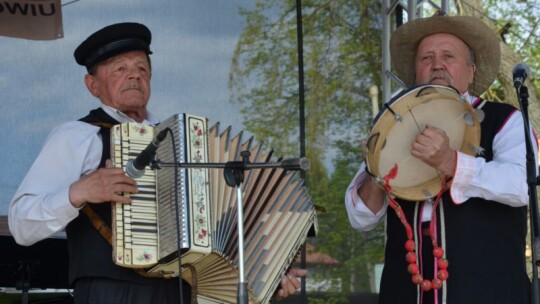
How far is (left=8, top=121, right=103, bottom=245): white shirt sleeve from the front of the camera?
2867 mm

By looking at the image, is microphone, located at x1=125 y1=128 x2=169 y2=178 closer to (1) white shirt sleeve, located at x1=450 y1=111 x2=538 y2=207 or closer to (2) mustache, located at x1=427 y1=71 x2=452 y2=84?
(1) white shirt sleeve, located at x1=450 y1=111 x2=538 y2=207

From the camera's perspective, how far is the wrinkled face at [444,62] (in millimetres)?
3141

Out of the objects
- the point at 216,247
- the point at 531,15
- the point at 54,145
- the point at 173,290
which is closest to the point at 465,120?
the point at 216,247

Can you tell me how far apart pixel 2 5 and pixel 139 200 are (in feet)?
7.53

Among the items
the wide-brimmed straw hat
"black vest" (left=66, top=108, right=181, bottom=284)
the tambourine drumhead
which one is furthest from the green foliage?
"black vest" (left=66, top=108, right=181, bottom=284)

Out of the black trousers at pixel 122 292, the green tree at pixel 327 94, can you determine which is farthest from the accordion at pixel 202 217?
the green tree at pixel 327 94

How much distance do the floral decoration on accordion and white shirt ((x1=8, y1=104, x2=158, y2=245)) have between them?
427 mm

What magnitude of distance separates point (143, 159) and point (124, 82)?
78 centimetres

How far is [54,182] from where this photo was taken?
9.75 ft

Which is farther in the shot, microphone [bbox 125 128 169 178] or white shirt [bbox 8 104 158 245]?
white shirt [bbox 8 104 158 245]

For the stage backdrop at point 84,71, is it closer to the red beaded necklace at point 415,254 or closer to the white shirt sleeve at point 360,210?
the white shirt sleeve at point 360,210

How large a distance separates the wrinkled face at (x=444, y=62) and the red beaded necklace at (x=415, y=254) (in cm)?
42

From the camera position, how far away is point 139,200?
9.00 ft

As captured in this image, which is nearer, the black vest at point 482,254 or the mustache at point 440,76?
the black vest at point 482,254
